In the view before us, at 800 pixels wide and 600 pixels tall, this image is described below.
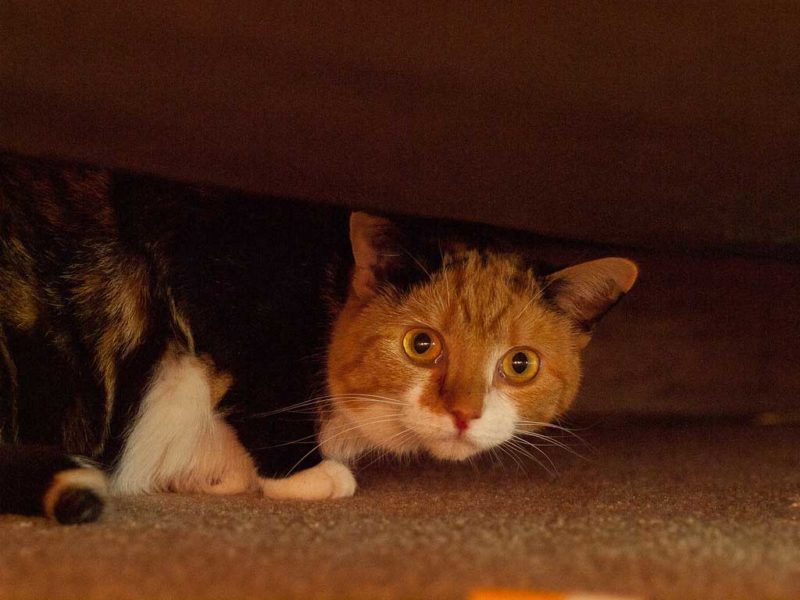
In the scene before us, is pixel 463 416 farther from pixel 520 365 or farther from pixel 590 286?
pixel 590 286

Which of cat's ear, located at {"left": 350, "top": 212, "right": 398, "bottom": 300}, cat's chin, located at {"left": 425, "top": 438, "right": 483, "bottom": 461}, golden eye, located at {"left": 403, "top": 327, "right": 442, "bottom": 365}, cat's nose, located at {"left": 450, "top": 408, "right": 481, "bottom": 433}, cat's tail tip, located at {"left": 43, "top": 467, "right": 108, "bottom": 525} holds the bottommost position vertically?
cat's tail tip, located at {"left": 43, "top": 467, "right": 108, "bottom": 525}

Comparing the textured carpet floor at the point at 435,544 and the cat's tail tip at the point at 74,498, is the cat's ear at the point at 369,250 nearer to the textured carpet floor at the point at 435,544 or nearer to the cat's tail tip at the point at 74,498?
the textured carpet floor at the point at 435,544

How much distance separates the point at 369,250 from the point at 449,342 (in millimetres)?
226

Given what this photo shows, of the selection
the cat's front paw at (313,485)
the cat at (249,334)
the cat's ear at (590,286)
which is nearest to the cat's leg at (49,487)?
the cat at (249,334)

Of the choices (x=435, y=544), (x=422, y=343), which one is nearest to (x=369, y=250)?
(x=422, y=343)

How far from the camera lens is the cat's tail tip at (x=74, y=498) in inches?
33.6

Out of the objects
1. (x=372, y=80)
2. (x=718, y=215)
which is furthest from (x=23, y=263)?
(x=718, y=215)

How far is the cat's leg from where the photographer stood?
86cm

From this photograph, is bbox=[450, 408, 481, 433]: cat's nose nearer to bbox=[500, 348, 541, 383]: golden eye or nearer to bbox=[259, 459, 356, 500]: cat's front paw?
bbox=[500, 348, 541, 383]: golden eye

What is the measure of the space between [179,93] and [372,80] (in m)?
0.32

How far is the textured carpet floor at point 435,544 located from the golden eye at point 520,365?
21cm

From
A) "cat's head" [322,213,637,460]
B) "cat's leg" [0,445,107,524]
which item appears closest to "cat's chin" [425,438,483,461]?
"cat's head" [322,213,637,460]

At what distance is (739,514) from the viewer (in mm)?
1035

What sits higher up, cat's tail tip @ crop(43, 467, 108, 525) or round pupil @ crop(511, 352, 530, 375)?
round pupil @ crop(511, 352, 530, 375)
